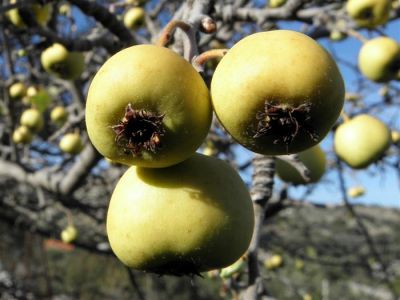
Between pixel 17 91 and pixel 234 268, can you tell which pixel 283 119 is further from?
pixel 17 91

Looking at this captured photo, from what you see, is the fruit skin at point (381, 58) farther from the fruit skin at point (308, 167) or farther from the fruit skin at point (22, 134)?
the fruit skin at point (22, 134)

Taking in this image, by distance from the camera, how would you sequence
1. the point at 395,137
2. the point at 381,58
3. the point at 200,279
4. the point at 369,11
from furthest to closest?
the point at 200,279
the point at 395,137
the point at 369,11
the point at 381,58

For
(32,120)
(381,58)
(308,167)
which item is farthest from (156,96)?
(32,120)

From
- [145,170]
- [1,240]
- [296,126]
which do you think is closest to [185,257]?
[145,170]

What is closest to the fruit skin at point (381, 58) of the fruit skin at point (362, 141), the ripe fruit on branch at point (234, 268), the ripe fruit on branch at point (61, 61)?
the fruit skin at point (362, 141)

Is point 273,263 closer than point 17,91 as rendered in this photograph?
No

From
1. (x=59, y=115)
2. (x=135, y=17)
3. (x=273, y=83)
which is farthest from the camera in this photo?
(x=59, y=115)

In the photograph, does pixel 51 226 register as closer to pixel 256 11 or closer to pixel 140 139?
pixel 256 11
